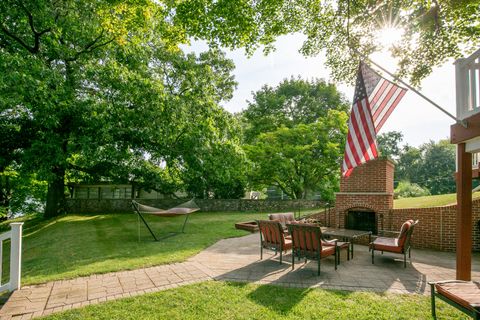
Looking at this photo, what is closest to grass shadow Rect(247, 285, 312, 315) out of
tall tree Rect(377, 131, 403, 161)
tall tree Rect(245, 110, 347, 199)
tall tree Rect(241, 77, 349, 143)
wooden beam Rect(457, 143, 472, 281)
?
wooden beam Rect(457, 143, 472, 281)

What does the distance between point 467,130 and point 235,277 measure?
14.8 ft

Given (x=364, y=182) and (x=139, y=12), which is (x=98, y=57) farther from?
(x=364, y=182)

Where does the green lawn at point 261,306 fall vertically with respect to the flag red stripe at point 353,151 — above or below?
below

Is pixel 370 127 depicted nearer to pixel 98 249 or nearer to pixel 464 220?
pixel 464 220

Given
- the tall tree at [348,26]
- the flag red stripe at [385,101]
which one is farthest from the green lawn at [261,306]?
the tall tree at [348,26]

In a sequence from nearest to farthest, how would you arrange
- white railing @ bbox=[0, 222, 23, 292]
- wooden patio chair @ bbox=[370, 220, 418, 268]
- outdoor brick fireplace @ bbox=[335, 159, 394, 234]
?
1. white railing @ bbox=[0, 222, 23, 292]
2. wooden patio chair @ bbox=[370, 220, 418, 268]
3. outdoor brick fireplace @ bbox=[335, 159, 394, 234]

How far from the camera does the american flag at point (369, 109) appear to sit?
557 centimetres

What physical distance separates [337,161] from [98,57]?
16337 mm

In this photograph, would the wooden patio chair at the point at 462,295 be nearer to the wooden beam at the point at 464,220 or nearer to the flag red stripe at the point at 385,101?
the wooden beam at the point at 464,220

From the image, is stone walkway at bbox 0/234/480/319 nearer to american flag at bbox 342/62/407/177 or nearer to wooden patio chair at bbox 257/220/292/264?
wooden patio chair at bbox 257/220/292/264

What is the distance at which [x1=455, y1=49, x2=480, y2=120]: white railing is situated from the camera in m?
3.96

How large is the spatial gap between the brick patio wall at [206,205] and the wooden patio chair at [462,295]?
1699cm

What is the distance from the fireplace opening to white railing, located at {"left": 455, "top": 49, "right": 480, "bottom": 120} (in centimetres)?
553

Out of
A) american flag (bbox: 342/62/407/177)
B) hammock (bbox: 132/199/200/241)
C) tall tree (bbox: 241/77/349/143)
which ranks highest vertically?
tall tree (bbox: 241/77/349/143)
